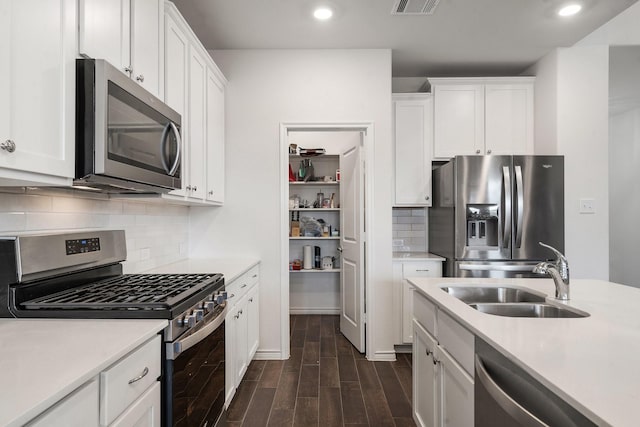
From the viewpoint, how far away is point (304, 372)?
2734 mm

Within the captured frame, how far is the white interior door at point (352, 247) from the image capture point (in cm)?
309

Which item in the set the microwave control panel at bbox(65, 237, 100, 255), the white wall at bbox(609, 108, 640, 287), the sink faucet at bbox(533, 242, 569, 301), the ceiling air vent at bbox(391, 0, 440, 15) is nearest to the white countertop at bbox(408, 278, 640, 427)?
the sink faucet at bbox(533, 242, 569, 301)

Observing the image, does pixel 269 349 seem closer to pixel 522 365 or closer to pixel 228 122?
pixel 228 122

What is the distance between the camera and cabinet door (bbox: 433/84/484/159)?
338cm

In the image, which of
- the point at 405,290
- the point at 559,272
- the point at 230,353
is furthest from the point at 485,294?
the point at 230,353

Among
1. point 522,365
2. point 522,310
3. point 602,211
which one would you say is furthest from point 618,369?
point 602,211

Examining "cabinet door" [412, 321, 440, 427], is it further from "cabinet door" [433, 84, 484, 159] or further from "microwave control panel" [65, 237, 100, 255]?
"cabinet door" [433, 84, 484, 159]

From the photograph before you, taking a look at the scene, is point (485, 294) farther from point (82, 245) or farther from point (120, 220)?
point (120, 220)

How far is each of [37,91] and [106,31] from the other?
0.47 m

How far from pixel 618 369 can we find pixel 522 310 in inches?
29.7

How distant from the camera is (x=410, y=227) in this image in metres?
3.77

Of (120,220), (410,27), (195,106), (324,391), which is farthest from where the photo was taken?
(410,27)

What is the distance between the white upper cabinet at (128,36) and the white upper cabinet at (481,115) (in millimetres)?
2582

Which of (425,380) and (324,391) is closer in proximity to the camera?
(425,380)
